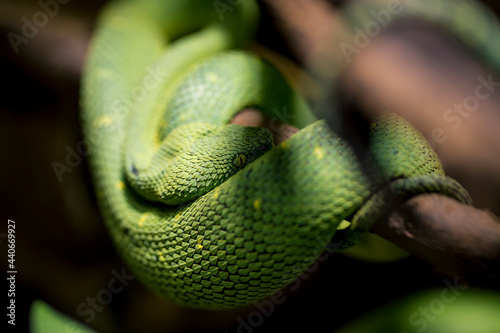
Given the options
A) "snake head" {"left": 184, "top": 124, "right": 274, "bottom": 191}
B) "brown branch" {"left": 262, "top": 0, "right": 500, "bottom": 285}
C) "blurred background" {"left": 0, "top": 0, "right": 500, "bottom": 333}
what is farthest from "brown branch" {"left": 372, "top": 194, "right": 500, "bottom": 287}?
"blurred background" {"left": 0, "top": 0, "right": 500, "bottom": 333}

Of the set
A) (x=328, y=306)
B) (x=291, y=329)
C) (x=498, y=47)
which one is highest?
(x=498, y=47)

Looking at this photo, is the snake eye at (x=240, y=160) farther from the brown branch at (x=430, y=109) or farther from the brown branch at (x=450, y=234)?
the brown branch at (x=450, y=234)

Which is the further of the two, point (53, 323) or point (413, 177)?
point (53, 323)

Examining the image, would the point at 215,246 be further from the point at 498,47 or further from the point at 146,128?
the point at 498,47

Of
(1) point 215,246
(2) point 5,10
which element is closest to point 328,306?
(1) point 215,246

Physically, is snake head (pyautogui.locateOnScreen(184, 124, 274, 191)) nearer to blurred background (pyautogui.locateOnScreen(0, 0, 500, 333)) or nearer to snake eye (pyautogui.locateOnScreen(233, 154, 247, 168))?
snake eye (pyautogui.locateOnScreen(233, 154, 247, 168))

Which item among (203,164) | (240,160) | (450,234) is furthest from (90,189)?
(450,234)

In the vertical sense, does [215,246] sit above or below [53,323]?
above

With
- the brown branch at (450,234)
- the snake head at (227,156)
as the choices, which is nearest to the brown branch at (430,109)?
the brown branch at (450,234)
